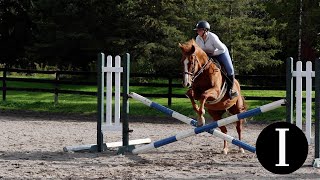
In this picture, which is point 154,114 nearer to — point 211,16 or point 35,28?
point 211,16

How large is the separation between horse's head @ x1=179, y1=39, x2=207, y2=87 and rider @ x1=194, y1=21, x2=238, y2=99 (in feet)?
1.40

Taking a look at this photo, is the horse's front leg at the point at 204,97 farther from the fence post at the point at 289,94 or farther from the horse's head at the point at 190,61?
the fence post at the point at 289,94

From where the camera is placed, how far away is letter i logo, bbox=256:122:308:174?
6.21 m

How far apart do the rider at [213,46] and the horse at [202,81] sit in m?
0.13

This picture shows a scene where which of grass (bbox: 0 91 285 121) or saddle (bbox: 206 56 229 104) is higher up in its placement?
saddle (bbox: 206 56 229 104)

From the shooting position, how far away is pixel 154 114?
18734 mm

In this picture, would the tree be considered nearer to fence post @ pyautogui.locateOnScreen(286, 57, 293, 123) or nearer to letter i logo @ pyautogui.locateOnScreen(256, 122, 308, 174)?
fence post @ pyautogui.locateOnScreen(286, 57, 293, 123)

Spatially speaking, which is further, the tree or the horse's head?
the tree

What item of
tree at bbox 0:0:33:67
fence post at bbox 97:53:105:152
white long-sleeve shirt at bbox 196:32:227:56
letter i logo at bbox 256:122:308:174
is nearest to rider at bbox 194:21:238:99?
white long-sleeve shirt at bbox 196:32:227:56

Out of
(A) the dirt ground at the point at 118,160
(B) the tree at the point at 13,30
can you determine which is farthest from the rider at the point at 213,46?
(B) the tree at the point at 13,30

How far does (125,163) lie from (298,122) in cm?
270

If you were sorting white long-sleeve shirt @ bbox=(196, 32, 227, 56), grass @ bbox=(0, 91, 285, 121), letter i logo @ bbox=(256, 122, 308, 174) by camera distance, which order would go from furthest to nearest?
grass @ bbox=(0, 91, 285, 121) < white long-sleeve shirt @ bbox=(196, 32, 227, 56) < letter i logo @ bbox=(256, 122, 308, 174)

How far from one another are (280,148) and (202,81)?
12.2 ft

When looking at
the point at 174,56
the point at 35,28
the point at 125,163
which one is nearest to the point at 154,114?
the point at 174,56
